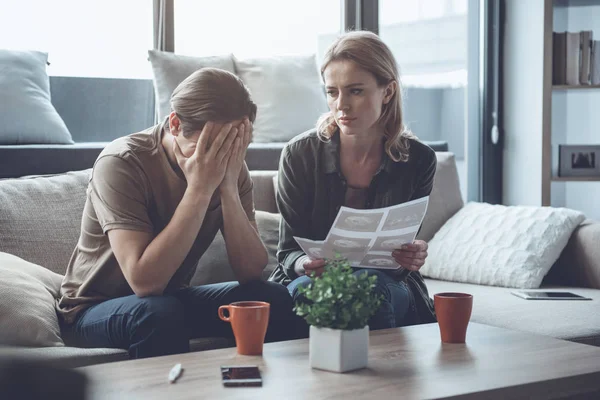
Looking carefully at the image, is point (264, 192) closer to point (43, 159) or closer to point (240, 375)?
point (43, 159)

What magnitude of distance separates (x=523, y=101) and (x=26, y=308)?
299cm

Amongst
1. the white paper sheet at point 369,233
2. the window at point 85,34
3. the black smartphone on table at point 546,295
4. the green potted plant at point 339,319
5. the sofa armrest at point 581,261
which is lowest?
the black smartphone on table at point 546,295

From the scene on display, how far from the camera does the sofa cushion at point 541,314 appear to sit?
7.11ft

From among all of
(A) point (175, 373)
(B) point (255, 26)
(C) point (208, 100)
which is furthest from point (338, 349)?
(B) point (255, 26)

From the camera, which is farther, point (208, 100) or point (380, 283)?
point (380, 283)

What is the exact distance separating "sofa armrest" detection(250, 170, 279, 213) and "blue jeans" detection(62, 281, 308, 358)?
793 mm

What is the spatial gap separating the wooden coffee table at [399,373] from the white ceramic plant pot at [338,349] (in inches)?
0.7

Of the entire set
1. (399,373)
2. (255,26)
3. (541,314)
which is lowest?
(541,314)

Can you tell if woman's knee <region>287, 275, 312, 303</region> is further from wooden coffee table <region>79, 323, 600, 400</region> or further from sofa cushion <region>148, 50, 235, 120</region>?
sofa cushion <region>148, 50, 235, 120</region>

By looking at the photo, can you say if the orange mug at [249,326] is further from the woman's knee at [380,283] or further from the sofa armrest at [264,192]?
the sofa armrest at [264,192]

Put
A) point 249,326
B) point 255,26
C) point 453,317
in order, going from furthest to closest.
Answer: point 255,26
point 453,317
point 249,326

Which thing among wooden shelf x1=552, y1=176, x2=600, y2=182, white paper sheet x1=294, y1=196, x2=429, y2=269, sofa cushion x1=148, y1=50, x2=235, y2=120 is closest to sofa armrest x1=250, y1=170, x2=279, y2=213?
sofa cushion x1=148, y1=50, x2=235, y2=120


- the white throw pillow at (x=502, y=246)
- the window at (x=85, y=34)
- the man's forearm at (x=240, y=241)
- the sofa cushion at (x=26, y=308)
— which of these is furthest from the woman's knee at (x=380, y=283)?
the window at (x=85, y=34)

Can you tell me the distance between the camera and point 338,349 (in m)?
1.36
